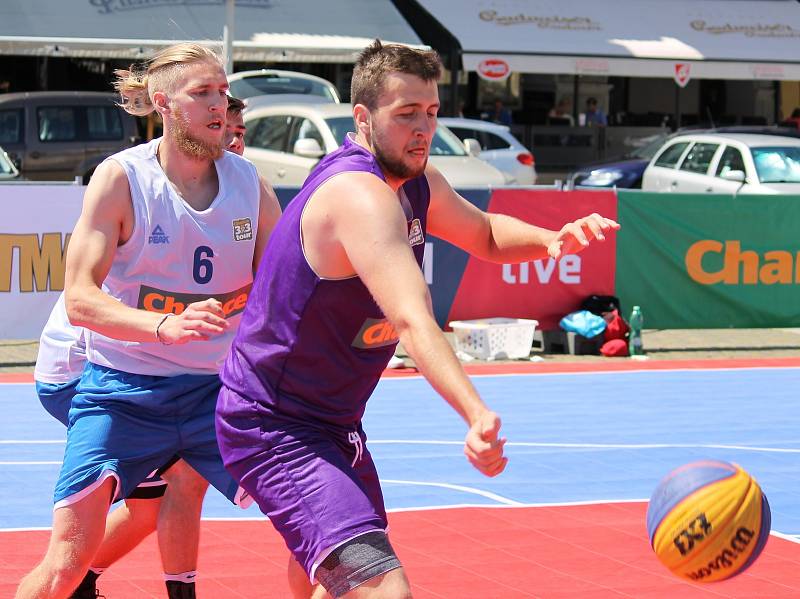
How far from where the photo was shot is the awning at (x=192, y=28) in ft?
83.4

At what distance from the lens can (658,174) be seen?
21594 mm

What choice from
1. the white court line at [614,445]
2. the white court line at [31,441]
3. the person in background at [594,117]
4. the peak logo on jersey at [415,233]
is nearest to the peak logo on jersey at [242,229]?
the peak logo on jersey at [415,233]

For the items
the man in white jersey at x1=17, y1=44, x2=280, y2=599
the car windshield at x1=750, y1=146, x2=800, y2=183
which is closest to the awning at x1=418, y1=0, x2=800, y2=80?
the car windshield at x1=750, y1=146, x2=800, y2=183

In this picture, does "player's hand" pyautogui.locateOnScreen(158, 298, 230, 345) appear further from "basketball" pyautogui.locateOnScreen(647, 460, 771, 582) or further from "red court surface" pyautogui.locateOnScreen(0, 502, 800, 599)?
"red court surface" pyautogui.locateOnScreen(0, 502, 800, 599)

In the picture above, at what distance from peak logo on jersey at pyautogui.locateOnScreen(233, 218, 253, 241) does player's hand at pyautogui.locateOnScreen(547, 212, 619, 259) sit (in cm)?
114

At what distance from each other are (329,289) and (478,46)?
25.3m

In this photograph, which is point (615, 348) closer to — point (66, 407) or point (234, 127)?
point (234, 127)

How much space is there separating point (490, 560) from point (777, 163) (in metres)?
13.5

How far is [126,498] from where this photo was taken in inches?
206

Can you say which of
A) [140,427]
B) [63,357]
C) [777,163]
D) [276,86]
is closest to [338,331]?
[140,427]

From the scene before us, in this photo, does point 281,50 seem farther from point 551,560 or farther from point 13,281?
point 551,560

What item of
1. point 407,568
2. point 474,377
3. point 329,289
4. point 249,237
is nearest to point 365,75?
point 329,289

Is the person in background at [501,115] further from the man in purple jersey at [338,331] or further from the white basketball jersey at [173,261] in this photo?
the man in purple jersey at [338,331]

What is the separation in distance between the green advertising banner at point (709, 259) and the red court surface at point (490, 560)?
663cm
